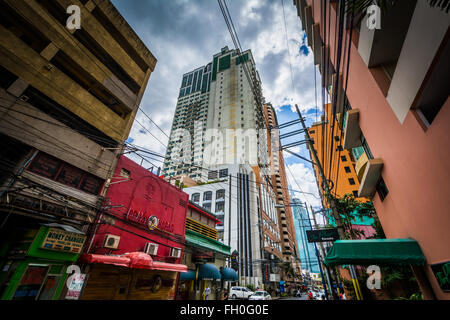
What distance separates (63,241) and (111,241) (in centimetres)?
259

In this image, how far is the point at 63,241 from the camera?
941cm

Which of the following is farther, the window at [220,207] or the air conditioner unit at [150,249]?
the window at [220,207]

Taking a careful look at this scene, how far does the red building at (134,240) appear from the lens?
1105cm

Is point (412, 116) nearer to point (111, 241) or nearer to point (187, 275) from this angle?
point (111, 241)

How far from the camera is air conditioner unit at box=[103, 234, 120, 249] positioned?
37.2 ft

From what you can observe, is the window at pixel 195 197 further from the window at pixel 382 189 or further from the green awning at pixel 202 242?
the window at pixel 382 189

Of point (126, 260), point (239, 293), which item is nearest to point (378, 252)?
point (126, 260)

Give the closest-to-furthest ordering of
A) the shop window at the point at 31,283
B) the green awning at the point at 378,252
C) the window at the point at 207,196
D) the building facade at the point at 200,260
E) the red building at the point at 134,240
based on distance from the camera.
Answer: the green awning at the point at 378,252, the shop window at the point at 31,283, the red building at the point at 134,240, the building facade at the point at 200,260, the window at the point at 207,196

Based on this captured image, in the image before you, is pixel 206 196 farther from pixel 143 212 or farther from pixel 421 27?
pixel 421 27

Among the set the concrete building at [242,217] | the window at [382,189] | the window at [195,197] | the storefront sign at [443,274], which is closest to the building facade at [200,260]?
the window at [382,189]

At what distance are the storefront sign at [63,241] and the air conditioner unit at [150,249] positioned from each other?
434 centimetres

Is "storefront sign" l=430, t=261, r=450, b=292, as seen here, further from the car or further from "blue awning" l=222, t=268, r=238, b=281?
the car

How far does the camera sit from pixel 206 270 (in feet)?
62.7
